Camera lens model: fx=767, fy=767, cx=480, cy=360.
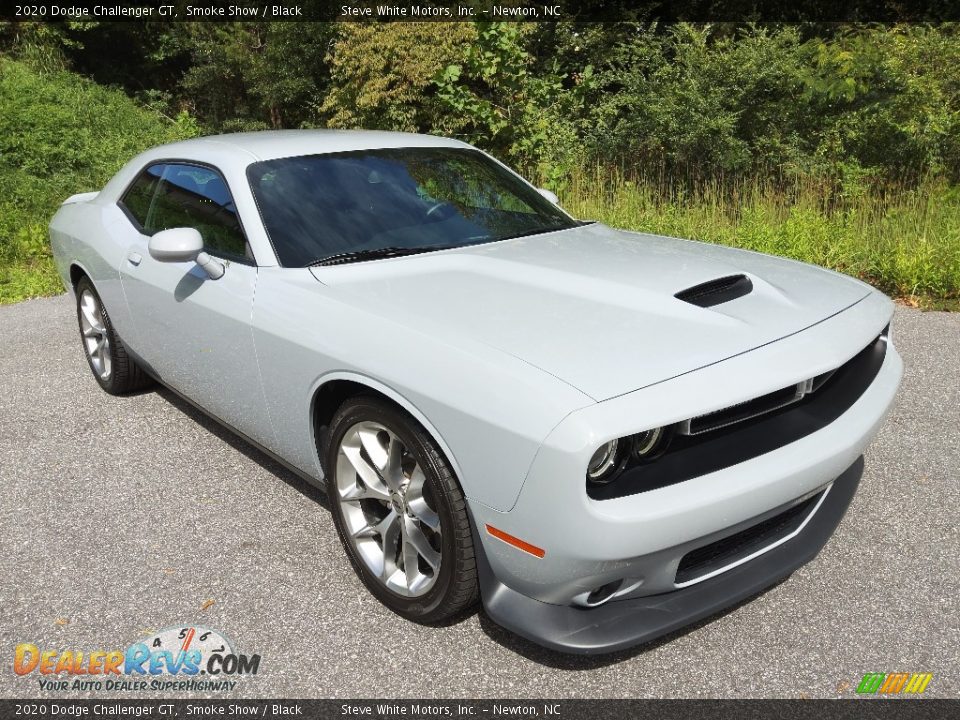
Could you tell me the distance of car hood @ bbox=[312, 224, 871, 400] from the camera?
2082 mm

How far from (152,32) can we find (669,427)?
22853 millimetres

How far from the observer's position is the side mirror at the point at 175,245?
297 centimetres

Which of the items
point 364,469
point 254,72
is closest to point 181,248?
point 364,469

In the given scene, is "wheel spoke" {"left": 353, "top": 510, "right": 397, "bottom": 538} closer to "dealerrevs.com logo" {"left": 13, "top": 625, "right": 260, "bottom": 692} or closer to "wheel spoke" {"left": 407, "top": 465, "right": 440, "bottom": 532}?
"wheel spoke" {"left": 407, "top": 465, "right": 440, "bottom": 532}

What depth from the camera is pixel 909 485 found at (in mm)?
3279

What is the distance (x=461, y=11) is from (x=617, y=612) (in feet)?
37.6

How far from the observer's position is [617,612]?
82.8 inches

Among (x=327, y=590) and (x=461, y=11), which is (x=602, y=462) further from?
(x=461, y=11)

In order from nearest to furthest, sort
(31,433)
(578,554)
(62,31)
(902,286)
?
(578,554) → (31,433) → (902,286) → (62,31)

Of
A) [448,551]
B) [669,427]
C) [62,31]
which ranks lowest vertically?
[448,551]

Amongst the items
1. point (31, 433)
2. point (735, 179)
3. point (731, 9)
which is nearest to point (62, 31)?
point (731, 9)

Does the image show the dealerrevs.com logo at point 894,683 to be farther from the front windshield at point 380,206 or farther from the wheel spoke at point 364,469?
the front windshield at point 380,206

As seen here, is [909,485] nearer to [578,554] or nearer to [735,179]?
[578,554]

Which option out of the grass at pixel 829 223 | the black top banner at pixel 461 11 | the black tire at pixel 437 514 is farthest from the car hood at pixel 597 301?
the black top banner at pixel 461 11
